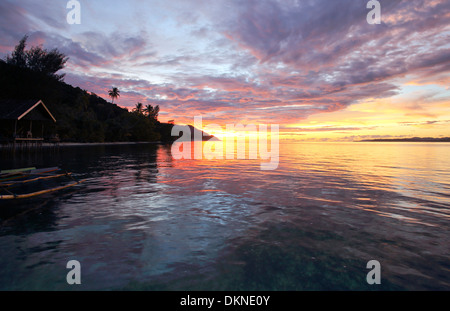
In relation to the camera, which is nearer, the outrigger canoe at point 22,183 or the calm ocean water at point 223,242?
the calm ocean water at point 223,242

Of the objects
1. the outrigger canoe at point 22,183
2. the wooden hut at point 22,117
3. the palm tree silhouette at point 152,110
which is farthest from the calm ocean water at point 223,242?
the palm tree silhouette at point 152,110

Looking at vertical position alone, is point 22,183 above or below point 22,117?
below

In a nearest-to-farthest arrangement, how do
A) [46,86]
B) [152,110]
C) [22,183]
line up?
[22,183], [46,86], [152,110]

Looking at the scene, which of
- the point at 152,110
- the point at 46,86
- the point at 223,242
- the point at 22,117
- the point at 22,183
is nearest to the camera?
the point at 223,242

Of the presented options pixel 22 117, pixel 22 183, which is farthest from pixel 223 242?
pixel 22 117

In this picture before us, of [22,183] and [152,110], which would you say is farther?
[152,110]

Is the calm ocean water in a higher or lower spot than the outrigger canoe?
lower

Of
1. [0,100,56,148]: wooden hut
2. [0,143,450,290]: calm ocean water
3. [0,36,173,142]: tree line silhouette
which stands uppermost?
[0,36,173,142]: tree line silhouette

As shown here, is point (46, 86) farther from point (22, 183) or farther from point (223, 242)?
point (223, 242)

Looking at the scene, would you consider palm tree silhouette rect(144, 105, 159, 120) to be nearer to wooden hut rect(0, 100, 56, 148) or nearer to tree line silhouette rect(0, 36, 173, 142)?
tree line silhouette rect(0, 36, 173, 142)

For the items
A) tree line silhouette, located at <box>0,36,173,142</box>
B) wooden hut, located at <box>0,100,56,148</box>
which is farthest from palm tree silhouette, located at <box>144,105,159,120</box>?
wooden hut, located at <box>0,100,56,148</box>

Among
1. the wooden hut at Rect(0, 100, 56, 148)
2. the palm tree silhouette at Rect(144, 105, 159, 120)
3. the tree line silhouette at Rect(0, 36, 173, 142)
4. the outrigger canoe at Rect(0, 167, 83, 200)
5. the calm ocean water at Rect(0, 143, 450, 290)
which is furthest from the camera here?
the palm tree silhouette at Rect(144, 105, 159, 120)

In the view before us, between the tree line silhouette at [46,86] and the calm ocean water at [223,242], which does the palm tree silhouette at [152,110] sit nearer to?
the tree line silhouette at [46,86]

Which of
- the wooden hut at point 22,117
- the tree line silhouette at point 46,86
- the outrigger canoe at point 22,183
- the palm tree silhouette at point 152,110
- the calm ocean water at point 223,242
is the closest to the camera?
the calm ocean water at point 223,242
